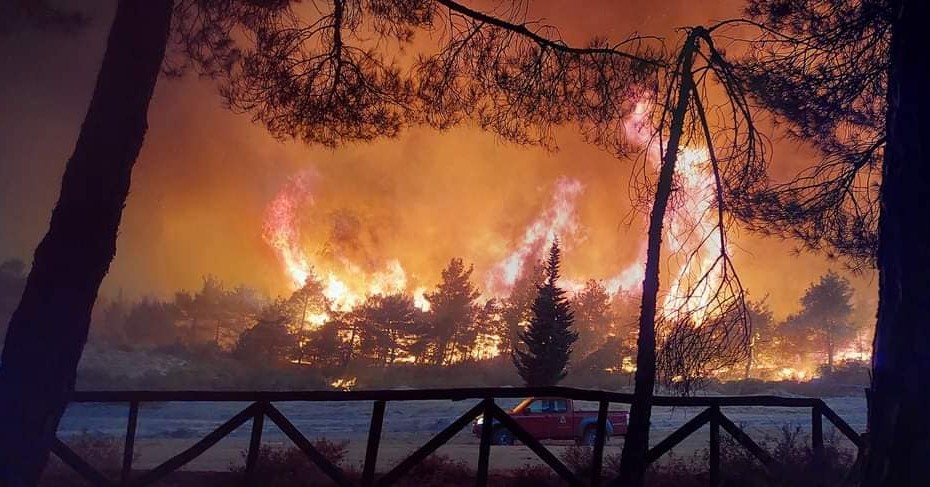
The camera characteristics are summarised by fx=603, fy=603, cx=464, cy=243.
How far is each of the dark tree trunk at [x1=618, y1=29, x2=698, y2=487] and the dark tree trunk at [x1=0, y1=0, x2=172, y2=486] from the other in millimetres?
5189

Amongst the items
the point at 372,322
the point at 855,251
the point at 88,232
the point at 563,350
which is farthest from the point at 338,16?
A: the point at 372,322

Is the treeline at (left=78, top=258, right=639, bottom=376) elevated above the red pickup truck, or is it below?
above

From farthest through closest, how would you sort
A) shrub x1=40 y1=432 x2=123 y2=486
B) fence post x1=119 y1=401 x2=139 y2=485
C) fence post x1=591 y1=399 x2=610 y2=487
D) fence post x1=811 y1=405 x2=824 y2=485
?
shrub x1=40 y1=432 x2=123 y2=486 < fence post x1=811 y1=405 x2=824 y2=485 < fence post x1=591 y1=399 x2=610 y2=487 < fence post x1=119 y1=401 x2=139 y2=485

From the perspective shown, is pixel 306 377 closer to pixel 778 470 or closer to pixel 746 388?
pixel 746 388

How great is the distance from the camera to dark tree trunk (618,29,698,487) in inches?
253

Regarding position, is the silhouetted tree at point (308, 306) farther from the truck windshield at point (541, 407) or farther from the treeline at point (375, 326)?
the truck windshield at point (541, 407)

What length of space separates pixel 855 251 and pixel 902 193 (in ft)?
23.3

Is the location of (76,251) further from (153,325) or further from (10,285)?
(153,325)

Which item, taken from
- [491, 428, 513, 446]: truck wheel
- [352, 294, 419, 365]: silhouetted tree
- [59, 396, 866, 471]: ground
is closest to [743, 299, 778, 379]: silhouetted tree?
[59, 396, 866, 471]: ground

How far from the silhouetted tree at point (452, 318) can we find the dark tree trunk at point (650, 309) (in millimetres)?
45819

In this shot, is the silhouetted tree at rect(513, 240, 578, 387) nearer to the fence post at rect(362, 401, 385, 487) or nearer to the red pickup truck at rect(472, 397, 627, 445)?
the red pickup truck at rect(472, 397, 627, 445)

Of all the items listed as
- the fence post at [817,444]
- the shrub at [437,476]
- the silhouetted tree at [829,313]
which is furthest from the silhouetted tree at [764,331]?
the shrub at [437,476]

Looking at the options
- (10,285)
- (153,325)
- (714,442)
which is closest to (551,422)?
→ (714,442)

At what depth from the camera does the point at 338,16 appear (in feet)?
20.0
